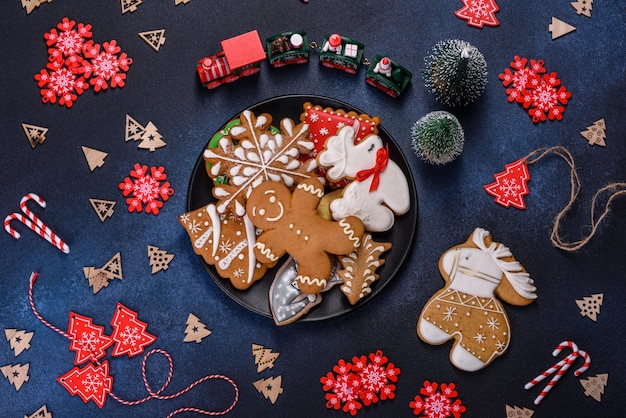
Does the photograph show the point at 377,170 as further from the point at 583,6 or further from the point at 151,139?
the point at 583,6

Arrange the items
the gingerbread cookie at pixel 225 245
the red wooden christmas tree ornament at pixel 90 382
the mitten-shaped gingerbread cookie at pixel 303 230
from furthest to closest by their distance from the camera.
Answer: the red wooden christmas tree ornament at pixel 90 382 < the gingerbread cookie at pixel 225 245 < the mitten-shaped gingerbread cookie at pixel 303 230

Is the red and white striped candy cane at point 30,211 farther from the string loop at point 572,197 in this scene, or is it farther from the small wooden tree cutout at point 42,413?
the string loop at point 572,197

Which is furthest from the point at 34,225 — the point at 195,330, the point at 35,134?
the point at 195,330

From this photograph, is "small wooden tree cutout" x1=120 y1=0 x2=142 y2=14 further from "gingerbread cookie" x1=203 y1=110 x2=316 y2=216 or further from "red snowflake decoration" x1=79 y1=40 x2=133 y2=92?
"gingerbread cookie" x1=203 y1=110 x2=316 y2=216

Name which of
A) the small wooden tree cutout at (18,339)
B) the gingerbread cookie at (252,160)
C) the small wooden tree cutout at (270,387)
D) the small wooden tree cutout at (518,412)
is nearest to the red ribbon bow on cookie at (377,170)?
the gingerbread cookie at (252,160)

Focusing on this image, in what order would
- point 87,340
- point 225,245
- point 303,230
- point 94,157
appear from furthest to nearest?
1. point 94,157
2. point 87,340
3. point 225,245
4. point 303,230

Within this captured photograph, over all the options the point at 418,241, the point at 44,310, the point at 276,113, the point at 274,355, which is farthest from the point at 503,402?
the point at 44,310

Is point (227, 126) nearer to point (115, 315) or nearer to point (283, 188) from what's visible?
point (283, 188)
